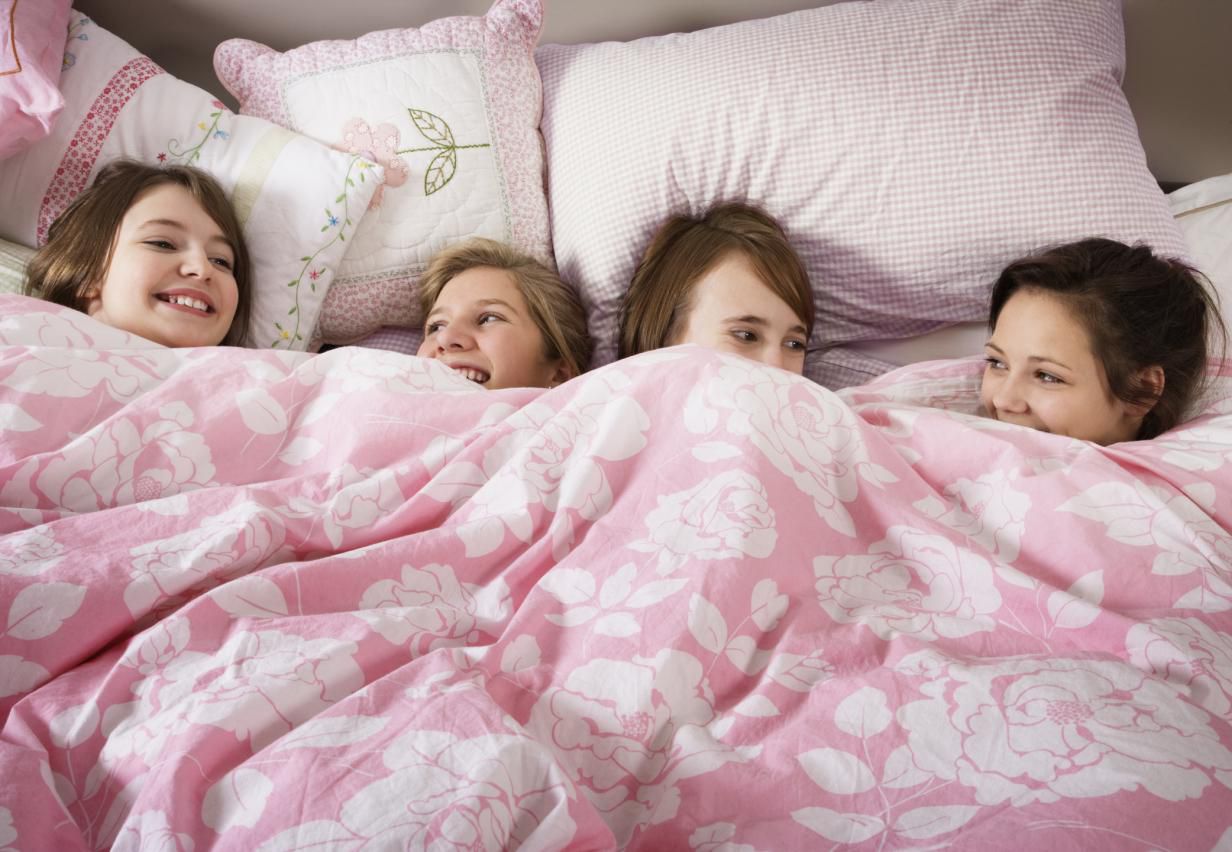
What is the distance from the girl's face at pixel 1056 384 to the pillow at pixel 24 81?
147 cm

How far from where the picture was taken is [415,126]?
158 centimetres

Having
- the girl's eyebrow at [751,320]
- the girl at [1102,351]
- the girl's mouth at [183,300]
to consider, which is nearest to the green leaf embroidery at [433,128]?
the girl's mouth at [183,300]

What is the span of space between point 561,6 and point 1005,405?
1157 millimetres

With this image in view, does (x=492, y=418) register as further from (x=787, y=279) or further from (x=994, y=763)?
(x=994, y=763)

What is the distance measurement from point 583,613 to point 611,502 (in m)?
0.16

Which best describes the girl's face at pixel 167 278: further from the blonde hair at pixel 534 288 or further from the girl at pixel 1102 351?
the girl at pixel 1102 351

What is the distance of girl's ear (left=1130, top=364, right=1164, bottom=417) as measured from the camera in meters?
1.31

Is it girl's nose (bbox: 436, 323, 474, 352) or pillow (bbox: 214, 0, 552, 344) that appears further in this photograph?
pillow (bbox: 214, 0, 552, 344)

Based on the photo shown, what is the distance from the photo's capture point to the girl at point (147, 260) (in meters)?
1.35

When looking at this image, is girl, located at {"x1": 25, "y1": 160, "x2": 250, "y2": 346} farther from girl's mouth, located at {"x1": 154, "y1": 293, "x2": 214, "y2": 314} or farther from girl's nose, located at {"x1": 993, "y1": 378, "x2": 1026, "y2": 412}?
girl's nose, located at {"x1": 993, "y1": 378, "x2": 1026, "y2": 412}

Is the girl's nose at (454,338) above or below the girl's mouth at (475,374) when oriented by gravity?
above

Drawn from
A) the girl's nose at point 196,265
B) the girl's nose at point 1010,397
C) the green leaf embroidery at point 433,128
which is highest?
the green leaf embroidery at point 433,128

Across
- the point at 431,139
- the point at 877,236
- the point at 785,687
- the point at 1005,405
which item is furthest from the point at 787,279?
the point at 785,687

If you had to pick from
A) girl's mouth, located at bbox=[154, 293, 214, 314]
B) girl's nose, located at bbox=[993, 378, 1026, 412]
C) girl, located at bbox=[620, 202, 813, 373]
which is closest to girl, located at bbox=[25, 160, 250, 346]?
girl's mouth, located at bbox=[154, 293, 214, 314]
